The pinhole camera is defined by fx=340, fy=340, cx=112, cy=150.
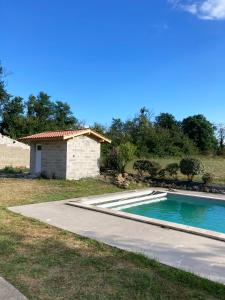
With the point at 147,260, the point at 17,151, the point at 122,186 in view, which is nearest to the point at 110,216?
the point at 147,260

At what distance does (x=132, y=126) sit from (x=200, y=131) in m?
14.9

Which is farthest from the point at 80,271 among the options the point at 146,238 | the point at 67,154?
the point at 67,154

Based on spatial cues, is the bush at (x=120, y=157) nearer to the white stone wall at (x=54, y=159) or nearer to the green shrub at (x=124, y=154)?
the green shrub at (x=124, y=154)

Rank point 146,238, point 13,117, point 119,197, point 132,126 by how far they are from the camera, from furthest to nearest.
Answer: point 13,117 → point 132,126 → point 119,197 → point 146,238

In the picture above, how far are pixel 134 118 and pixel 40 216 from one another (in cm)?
3766

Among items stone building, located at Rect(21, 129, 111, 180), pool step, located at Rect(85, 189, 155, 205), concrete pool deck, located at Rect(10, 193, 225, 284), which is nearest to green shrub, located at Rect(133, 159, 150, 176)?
stone building, located at Rect(21, 129, 111, 180)

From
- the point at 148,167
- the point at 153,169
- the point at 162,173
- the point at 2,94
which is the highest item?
the point at 2,94

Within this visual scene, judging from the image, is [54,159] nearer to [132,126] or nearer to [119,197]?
[119,197]

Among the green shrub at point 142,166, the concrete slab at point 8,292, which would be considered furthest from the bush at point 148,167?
the concrete slab at point 8,292

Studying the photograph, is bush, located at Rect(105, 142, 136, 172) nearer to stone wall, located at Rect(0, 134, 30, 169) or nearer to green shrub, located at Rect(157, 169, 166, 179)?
green shrub, located at Rect(157, 169, 166, 179)

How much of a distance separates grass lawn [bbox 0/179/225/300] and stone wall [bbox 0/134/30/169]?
2252 centimetres

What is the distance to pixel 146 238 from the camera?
24.3 ft

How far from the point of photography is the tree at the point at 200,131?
2106 inches

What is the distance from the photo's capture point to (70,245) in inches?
263
